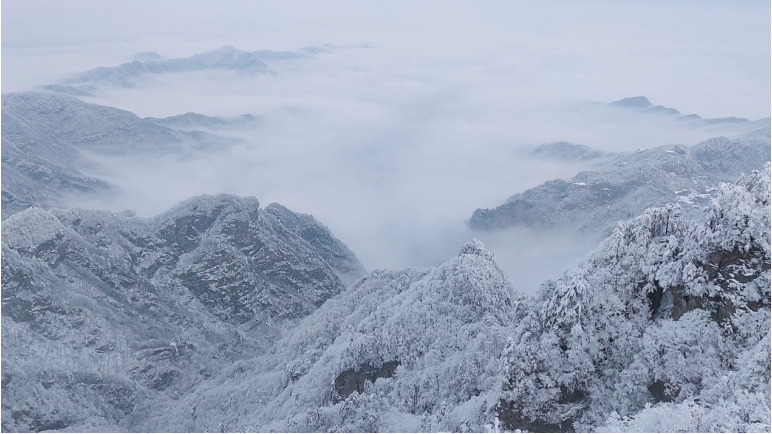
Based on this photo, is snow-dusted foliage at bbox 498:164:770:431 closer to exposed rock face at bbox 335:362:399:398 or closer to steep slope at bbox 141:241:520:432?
steep slope at bbox 141:241:520:432

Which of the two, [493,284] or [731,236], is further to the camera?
[493,284]

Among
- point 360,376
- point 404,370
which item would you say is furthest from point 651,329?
→ point 360,376

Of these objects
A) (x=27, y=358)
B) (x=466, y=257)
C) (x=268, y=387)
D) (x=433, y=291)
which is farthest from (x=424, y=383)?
(x=27, y=358)

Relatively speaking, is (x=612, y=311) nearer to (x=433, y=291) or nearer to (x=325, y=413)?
(x=325, y=413)

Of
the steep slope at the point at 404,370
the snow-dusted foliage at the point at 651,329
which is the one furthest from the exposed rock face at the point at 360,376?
the snow-dusted foliage at the point at 651,329

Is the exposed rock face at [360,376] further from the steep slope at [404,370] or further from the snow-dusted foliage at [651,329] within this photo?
the snow-dusted foliage at [651,329]

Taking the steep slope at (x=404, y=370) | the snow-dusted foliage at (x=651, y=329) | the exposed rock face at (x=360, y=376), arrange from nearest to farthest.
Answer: the snow-dusted foliage at (x=651, y=329)
the steep slope at (x=404, y=370)
the exposed rock face at (x=360, y=376)

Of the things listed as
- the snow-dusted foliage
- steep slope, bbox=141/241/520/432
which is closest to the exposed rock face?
steep slope, bbox=141/241/520/432
